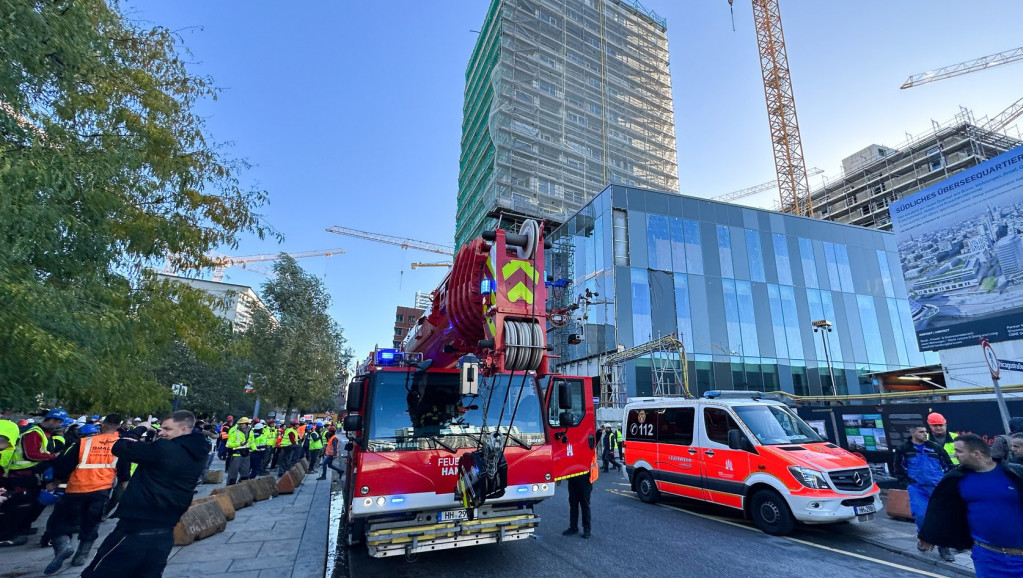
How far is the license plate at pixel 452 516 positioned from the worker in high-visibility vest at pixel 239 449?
918 centimetres

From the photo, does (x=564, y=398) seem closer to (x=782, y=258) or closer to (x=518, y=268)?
(x=518, y=268)

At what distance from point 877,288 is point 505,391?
38643mm

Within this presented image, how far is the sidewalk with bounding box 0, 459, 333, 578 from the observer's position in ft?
17.4

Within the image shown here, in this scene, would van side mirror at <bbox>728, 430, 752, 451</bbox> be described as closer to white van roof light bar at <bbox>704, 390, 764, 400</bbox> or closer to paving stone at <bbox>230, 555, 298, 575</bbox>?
white van roof light bar at <bbox>704, 390, 764, 400</bbox>

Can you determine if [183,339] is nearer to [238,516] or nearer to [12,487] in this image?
[12,487]

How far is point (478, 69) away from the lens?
171 ft

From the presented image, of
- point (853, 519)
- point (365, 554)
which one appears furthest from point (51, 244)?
point (853, 519)

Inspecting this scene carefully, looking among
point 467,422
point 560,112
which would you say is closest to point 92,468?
point 467,422

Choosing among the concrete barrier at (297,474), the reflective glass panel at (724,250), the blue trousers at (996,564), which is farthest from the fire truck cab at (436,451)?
the reflective glass panel at (724,250)

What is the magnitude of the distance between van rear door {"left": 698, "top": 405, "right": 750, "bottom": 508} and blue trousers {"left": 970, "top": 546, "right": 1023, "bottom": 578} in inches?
181

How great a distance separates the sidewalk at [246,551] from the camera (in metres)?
5.30

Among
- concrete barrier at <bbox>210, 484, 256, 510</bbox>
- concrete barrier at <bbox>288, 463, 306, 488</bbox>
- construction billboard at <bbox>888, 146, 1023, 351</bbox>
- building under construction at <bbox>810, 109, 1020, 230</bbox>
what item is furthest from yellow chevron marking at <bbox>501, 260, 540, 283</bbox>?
building under construction at <bbox>810, 109, 1020, 230</bbox>

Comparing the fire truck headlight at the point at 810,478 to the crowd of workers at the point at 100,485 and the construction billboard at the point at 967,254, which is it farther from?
the construction billboard at the point at 967,254

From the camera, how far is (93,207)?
205 inches
